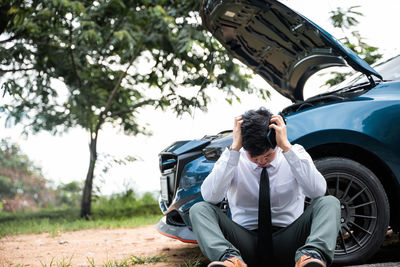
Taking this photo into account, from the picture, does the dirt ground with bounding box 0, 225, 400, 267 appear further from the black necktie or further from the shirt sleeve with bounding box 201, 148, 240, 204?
the shirt sleeve with bounding box 201, 148, 240, 204

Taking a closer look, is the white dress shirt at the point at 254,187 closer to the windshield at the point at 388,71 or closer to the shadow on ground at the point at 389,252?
the shadow on ground at the point at 389,252

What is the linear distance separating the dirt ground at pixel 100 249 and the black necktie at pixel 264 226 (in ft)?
2.82

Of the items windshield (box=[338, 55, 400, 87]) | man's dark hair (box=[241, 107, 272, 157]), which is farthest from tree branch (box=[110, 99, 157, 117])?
man's dark hair (box=[241, 107, 272, 157])

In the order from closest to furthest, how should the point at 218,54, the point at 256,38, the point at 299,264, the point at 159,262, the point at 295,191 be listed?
the point at 299,264 < the point at 295,191 < the point at 159,262 < the point at 256,38 < the point at 218,54

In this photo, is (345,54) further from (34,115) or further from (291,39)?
(34,115)

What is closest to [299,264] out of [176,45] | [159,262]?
[159,262]

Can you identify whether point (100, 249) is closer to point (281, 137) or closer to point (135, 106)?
point (281, 137)

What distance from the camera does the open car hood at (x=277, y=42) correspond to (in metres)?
2.98

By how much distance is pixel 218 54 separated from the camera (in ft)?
26.7

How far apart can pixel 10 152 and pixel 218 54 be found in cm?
694

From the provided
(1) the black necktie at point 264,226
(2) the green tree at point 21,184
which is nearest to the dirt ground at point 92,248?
(1) the black necktie at point 264,226

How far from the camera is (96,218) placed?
7875 millimetres

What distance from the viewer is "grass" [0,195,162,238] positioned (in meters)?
6.44

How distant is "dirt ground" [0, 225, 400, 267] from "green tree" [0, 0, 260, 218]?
109 inches
